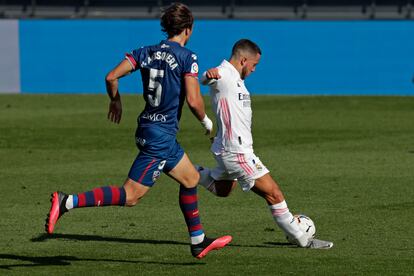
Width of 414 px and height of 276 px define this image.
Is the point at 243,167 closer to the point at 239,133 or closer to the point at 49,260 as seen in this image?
the point at 239,133

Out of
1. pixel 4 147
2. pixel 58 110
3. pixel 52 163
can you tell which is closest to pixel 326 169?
pixel 52 163

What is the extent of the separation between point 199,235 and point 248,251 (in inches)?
25.8

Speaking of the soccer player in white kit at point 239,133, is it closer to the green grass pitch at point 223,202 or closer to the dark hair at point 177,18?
the green grass pitch at point 223,202

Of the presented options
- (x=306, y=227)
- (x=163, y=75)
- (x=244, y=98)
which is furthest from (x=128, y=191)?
(x=306, y=227)

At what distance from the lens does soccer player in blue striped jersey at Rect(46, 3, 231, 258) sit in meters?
8.64

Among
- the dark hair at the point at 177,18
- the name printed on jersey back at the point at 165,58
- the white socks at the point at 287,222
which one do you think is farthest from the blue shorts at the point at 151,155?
the white socks at the point at 287,222

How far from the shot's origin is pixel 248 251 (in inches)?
370

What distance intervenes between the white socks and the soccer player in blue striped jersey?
3.41ft

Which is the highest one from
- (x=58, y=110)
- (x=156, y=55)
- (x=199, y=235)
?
(x=156, y=55)

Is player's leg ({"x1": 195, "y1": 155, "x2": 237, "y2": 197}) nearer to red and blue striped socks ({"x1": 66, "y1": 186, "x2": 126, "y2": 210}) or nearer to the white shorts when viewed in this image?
the white shorts

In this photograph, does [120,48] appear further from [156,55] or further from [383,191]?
[156,55]

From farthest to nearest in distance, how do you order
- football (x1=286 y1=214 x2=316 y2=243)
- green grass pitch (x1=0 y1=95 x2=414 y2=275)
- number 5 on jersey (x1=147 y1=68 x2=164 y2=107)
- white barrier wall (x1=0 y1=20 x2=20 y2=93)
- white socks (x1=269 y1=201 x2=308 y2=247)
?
white barrier wall (x1=0 y1=20 x2=20 y2=93) → football (x1=286 y1=214 x2=316 y2=243) → white socks (x1=269 y1=201 x2=308 y2=247) → green grass pitch (x1=0 y1=95 x2=414 y2=275) → number 5 on jersey (x1=147 y1=68 x2=164 y2=107)

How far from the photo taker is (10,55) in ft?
103

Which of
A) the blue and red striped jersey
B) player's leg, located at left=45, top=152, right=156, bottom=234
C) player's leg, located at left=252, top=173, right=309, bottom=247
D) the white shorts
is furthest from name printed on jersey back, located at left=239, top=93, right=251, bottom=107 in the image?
player's leg, located at left=45, top=152, right=156, bottom=234
